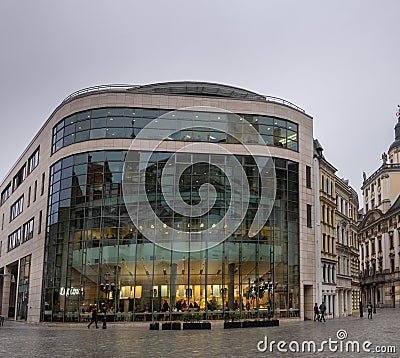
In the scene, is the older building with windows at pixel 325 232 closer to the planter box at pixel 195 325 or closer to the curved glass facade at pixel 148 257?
the curved glass facade at pixel 148 257

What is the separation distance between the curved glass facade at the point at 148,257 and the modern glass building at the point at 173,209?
0.28 feet

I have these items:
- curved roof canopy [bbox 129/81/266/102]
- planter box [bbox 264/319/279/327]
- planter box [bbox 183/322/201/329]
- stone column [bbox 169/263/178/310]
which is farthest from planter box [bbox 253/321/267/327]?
curved roof canopy [bbox 129/81/266/102]

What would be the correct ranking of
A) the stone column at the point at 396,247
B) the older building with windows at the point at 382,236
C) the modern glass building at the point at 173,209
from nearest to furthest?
the modern glass building at the point at 173,209 → the stone column at the point at 396,247 → the older building with windows at the point at 382,236

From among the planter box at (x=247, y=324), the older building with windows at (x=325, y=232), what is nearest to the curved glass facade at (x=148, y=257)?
the older building with windows at (x=325, y=232)

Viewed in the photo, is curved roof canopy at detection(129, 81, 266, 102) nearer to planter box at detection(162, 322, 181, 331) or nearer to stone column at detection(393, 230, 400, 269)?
planter box at detection(162, 322, 181, 331)

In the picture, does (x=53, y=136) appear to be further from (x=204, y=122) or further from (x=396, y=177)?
(x=396, y=177)

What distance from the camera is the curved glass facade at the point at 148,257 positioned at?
45.5m

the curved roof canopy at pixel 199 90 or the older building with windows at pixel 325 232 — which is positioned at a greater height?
the curved roof canopy at pixel 199 90

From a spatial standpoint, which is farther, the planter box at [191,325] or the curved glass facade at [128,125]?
the curved glass facade at [128,125]

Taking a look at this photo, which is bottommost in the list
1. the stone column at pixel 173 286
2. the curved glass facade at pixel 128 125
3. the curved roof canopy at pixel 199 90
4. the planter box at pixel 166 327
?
the planter box at pixel 166 327

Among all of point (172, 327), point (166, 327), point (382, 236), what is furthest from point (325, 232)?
point (382, 236)

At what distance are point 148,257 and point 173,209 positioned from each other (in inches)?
170

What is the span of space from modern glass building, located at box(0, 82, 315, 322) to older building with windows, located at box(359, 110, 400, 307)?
222 ft

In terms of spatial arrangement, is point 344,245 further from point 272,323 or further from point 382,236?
point 382,236
